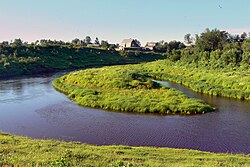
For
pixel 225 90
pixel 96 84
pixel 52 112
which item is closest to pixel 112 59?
pixel 96 84

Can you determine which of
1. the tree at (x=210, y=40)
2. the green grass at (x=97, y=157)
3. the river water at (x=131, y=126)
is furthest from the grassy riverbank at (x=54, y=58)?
the green grass at (x=97, y=157)

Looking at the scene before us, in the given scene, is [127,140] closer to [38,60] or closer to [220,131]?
[220,131]

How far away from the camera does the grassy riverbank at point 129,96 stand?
35.0m

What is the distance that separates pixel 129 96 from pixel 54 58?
6805 cm

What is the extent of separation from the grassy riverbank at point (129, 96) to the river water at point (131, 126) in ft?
5.66

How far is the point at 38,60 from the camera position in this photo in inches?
3625

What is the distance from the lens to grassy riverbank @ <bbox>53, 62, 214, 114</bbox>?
35.0 m

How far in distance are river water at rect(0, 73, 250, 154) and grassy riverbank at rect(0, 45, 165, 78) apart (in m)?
42.1

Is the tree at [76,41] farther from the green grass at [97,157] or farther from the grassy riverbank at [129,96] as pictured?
the green grass at [97,157]

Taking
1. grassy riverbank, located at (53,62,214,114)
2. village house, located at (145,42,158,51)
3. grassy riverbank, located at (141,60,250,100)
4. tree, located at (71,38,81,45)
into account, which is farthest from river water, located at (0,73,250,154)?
tree, located at (71,38,81,45)

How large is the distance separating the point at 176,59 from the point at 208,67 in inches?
757

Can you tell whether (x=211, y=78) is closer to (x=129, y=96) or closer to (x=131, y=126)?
(x=129, y=96)

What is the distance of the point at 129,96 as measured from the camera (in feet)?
133

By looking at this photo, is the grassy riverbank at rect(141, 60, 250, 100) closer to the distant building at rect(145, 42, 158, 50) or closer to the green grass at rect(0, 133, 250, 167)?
the green grass at rect(0, 133, 250, 167)
